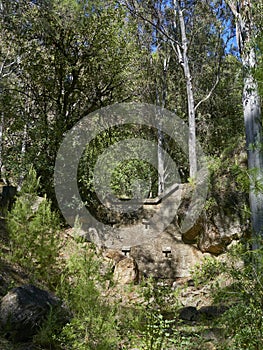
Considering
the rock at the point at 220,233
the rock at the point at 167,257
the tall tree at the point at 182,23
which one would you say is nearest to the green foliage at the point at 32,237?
the rock at the point at 167,257

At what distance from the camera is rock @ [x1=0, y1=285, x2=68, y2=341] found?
3461 millimetres

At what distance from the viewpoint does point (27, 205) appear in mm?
5469

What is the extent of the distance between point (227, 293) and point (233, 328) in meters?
0.23

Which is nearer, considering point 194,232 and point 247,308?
point 247,308

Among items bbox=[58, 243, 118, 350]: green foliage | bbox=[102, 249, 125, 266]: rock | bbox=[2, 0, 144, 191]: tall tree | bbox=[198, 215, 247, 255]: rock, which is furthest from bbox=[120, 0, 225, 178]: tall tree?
bbox=[58, 243, 118, 350]: green foliage

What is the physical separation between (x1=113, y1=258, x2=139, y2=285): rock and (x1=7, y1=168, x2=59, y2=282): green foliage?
2694 millimetres

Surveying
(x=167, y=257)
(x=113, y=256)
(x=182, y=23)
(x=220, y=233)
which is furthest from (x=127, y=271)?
(x=182, y=23)

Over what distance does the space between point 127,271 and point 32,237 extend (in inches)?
134

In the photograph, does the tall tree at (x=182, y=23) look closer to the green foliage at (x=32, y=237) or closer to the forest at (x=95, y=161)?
the forest at (x=95, y=161)

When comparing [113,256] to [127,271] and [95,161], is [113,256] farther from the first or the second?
[95,161]

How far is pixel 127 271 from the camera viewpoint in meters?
8.15

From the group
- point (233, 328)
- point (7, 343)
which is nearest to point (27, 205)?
point (7, 343)

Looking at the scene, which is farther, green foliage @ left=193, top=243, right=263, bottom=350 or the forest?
the forest

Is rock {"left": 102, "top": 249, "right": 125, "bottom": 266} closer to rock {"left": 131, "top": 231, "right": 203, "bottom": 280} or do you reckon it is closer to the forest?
the forest
